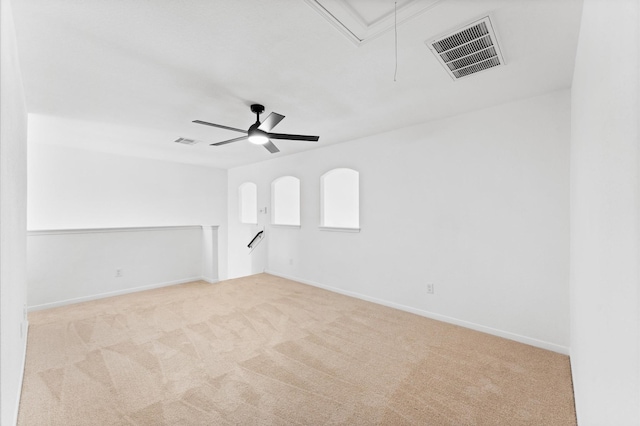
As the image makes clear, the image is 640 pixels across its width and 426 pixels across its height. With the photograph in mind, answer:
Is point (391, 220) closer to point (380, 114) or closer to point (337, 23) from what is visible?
point (380, 114)

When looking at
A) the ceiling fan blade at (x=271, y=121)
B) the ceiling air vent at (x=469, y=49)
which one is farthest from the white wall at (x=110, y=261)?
the ceiling air vent at (x=469, y=49)

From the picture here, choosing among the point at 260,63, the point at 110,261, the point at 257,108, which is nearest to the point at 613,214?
the point at 260,63

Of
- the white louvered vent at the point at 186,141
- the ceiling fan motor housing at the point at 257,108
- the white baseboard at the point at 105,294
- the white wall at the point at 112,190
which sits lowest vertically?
the white baseboard at the point at 105,294

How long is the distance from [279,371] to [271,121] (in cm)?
230

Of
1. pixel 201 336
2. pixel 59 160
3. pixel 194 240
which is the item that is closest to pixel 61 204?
pixel 59 160

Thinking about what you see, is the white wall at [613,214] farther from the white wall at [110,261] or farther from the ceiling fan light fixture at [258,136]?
the white wall at [110,261]

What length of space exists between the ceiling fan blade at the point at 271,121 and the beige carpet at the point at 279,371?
2248 millimetres

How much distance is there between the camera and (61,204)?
16.9 ft

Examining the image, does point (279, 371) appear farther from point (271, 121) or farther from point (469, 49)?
point (469, 49)

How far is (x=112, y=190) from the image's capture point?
572cm

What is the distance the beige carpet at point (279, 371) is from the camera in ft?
6.12

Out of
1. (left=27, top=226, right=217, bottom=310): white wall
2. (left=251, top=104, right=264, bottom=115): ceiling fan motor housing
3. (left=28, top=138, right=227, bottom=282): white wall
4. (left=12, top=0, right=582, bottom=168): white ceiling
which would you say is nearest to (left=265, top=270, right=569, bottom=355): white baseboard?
(left=12, top=0, right=582, bottom=168): white ceiling

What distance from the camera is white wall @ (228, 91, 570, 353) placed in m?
2.74

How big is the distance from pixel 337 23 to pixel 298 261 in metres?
4.17
